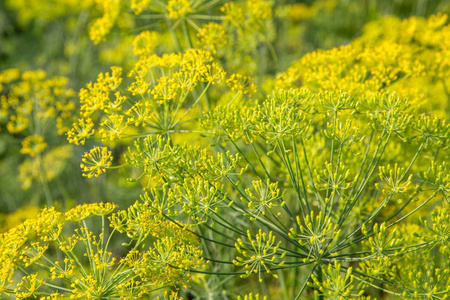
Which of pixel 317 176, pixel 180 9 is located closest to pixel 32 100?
pixel 180 9

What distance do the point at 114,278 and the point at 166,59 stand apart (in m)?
1.40

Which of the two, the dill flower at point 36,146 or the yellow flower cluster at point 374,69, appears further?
the dill flower at point 36,146

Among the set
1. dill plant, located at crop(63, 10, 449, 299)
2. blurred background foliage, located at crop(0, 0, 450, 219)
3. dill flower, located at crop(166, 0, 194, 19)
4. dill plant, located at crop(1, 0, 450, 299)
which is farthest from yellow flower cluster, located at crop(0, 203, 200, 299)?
blurred background foliage, located at crop(0, 0, 450, 219)

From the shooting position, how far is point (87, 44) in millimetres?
7348

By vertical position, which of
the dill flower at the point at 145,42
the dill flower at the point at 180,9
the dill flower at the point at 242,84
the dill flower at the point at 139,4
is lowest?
the dill flower at the point at 242,84

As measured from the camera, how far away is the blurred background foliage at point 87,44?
19.1 ft

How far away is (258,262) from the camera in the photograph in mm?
1983

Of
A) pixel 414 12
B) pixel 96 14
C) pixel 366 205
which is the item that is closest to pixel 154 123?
pixel 366 205

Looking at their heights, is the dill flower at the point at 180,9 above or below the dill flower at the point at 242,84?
above

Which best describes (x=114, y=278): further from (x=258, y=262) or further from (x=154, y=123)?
(x=154, y=123)

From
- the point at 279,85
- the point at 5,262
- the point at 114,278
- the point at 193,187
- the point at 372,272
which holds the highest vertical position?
the point at 279,85

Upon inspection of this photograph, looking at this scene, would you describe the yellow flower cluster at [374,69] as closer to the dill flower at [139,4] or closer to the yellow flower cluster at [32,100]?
the dill flower at [139,4]

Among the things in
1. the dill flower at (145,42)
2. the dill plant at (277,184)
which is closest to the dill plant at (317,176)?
the dill plant at (277,184)

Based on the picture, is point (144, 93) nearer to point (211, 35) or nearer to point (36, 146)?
point (211, 35)
